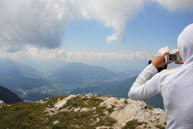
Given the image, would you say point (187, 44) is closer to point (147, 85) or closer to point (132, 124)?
point (147, 85)

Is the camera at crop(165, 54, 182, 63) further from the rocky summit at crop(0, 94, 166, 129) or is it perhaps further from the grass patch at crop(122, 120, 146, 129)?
the grass patch at crop(122, 120, 146, 129)

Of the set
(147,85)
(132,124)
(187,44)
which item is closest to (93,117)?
(132,124)

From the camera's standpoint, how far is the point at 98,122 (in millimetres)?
11859

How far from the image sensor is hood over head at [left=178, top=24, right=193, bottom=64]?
7.19 ft

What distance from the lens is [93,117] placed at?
12961mm

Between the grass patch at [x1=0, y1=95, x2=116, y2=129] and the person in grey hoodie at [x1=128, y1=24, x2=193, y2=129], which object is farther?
the grass patch at [x1=0, y1=95, x2=116, y2=129]

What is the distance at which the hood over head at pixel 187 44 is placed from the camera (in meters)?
2.19

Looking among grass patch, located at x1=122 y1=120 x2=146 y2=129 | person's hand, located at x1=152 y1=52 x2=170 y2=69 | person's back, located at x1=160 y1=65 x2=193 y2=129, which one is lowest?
grass patch, located at x1=122 y1=120 x2=146 y2=129

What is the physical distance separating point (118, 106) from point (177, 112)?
12.5 m

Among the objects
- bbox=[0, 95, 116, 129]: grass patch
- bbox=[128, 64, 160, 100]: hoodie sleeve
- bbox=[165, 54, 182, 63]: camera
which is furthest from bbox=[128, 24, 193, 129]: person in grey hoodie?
bbox=[0, 95, 116, 129]: grass patch

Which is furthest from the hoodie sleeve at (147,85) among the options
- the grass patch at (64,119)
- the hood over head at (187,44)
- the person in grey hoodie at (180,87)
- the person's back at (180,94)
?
the grass patch at (64,119)

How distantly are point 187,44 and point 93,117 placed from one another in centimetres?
1199

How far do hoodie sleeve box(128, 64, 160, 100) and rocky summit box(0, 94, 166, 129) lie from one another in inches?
Answer: 334

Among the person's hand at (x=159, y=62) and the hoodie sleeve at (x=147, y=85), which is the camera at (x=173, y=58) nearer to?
the person's hand at (x=159, y=62)
